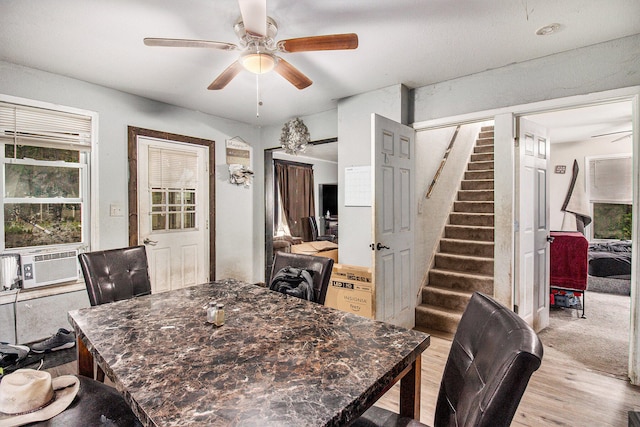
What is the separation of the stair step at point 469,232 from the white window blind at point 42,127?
4477 millimetres

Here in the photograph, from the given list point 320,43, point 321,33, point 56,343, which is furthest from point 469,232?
point 56,343

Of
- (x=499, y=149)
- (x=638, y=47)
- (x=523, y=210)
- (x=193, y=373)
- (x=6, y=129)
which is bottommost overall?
(x=193, y=373)

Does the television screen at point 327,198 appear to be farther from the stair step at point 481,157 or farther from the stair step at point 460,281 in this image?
the stair step at point 460,281

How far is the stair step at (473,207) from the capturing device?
441cm

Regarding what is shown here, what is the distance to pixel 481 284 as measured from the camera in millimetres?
3445

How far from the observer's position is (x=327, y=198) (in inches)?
354

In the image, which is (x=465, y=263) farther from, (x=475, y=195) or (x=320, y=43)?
(x=320, y=43)

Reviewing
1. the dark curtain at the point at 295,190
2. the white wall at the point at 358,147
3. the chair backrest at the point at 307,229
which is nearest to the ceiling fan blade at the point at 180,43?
the white wall at the point at 358,147

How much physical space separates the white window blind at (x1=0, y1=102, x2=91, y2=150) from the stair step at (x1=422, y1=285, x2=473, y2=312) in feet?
13.4

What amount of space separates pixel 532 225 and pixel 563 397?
5.12ft

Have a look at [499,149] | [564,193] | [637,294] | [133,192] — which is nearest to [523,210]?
[499,149]

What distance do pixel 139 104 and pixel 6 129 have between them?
1.19m

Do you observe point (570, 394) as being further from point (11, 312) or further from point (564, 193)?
point (564, 193)

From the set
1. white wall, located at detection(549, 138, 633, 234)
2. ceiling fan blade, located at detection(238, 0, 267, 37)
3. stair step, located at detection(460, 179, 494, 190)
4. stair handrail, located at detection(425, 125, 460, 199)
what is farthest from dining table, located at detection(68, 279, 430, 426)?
white wall, located at detection(549, 138, 633, 234)
